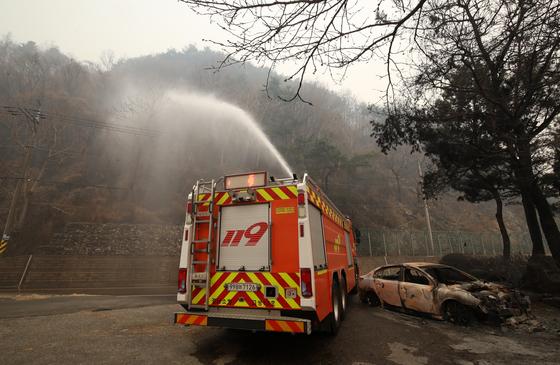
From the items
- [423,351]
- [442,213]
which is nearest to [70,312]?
[423,351]

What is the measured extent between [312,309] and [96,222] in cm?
2991

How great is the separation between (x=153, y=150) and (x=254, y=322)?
46092mm

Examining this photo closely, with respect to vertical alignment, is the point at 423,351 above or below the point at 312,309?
below

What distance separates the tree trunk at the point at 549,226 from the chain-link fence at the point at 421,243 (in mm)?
18687

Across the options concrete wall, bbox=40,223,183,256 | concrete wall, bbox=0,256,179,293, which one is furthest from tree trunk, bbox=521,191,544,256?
concrete wall, bbox=40,223,183,256

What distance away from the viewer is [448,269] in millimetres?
8391

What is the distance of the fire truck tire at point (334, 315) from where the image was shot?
5.80 m

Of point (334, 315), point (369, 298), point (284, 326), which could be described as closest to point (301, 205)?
point (284, 326)

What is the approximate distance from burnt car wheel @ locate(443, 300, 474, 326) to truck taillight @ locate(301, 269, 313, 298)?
4754 millimetres

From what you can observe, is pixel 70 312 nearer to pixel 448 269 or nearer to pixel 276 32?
pixel 276 32

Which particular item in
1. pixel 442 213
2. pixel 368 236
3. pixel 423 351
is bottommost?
pixel 423 351

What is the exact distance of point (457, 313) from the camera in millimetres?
7199

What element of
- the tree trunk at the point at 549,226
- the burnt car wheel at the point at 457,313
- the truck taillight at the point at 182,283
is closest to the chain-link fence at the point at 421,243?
the tree trunk at the point at 549,226

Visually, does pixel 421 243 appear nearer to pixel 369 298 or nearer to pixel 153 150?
pixel 369 298
